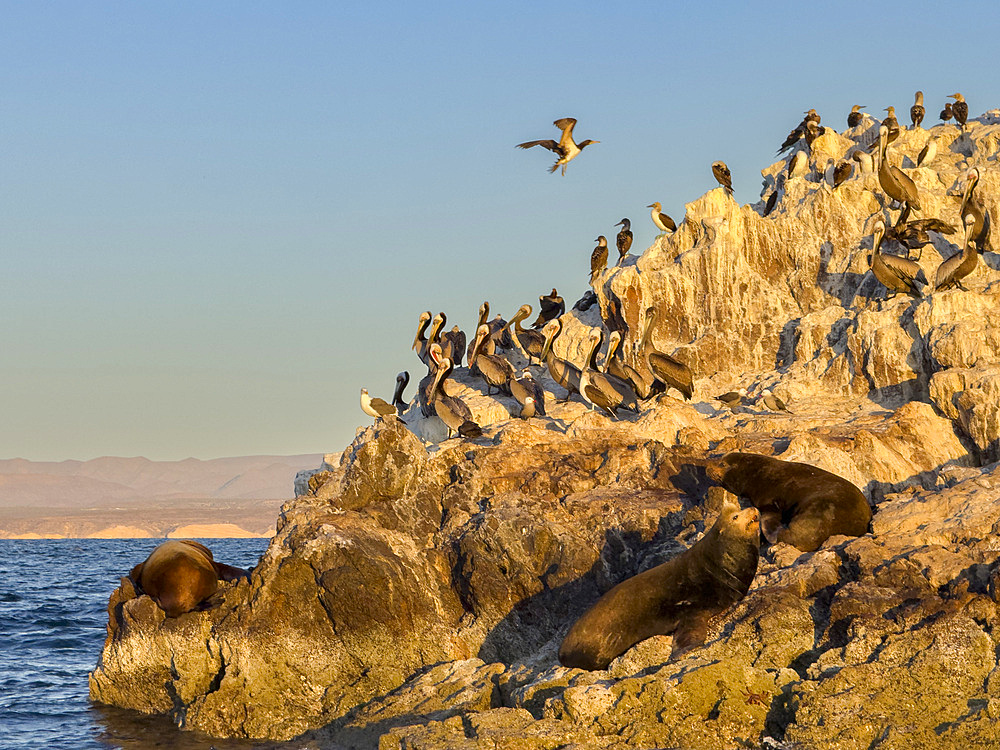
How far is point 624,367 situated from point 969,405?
234 inches

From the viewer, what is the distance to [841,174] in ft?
75.0

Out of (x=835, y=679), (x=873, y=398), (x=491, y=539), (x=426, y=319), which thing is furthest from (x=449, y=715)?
(x=426, y=319)

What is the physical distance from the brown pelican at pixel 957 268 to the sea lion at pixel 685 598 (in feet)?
27.9

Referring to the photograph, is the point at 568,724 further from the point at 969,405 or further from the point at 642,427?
the point at 969,405

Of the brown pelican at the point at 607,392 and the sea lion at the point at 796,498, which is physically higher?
the brown pelican at the point at 607,392

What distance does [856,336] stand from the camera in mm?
19172

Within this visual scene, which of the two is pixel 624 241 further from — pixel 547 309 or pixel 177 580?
pixel 177 580

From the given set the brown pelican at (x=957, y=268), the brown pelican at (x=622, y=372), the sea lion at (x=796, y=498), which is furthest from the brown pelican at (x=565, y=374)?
the brown pelican at (x=957, y=268)

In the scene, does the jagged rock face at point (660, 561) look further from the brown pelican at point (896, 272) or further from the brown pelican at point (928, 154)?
the brown pelican at point (928, 154)

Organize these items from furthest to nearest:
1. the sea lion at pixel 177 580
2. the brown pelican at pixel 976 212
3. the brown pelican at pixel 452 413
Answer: the brown pelican at pixel 976 212, the brown pelican at pixel 452 413, the sea lion at pixel 177 580

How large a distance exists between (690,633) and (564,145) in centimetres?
1240

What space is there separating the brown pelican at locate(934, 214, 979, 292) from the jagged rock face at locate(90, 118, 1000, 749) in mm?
331

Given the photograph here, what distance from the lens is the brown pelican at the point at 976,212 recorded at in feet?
66.6

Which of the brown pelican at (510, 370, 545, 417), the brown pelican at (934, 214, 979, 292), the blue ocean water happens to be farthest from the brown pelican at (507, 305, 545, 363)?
the blue ocean water
